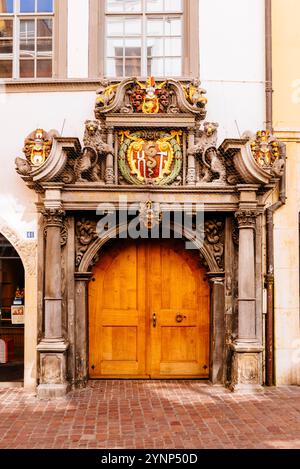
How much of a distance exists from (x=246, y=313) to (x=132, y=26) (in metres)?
5.16

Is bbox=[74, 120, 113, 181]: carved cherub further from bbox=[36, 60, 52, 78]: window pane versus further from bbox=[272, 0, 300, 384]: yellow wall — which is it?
bbox=[272, 0, 300, 384]: yellow wall

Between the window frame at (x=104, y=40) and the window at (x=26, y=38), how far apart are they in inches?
28.7

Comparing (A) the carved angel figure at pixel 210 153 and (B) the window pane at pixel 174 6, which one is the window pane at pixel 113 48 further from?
(A) the carved angel figure at pixel 210 153

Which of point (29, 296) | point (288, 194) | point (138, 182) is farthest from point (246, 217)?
point (29, 296)

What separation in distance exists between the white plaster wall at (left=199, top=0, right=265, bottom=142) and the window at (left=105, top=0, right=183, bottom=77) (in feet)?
1.68

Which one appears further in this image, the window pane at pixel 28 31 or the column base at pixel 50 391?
the window pane at pixel 28 31

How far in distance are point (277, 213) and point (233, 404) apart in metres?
3.13

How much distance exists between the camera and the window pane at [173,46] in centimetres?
945

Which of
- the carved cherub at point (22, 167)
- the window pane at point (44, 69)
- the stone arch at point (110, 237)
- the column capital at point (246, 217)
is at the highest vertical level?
the window pane at point (44, 69)

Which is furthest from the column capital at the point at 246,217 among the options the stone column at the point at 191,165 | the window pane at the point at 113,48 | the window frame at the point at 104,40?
the window pane at the point at 113,48

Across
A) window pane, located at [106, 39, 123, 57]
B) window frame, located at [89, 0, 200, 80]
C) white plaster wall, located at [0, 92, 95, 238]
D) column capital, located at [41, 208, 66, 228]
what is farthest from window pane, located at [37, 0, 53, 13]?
column capital, located at [41, 208, 66, 228]

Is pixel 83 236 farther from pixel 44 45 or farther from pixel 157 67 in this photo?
pixel 44 45

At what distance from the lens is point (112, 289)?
9.38 meters

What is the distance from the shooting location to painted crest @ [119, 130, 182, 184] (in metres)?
8.84
